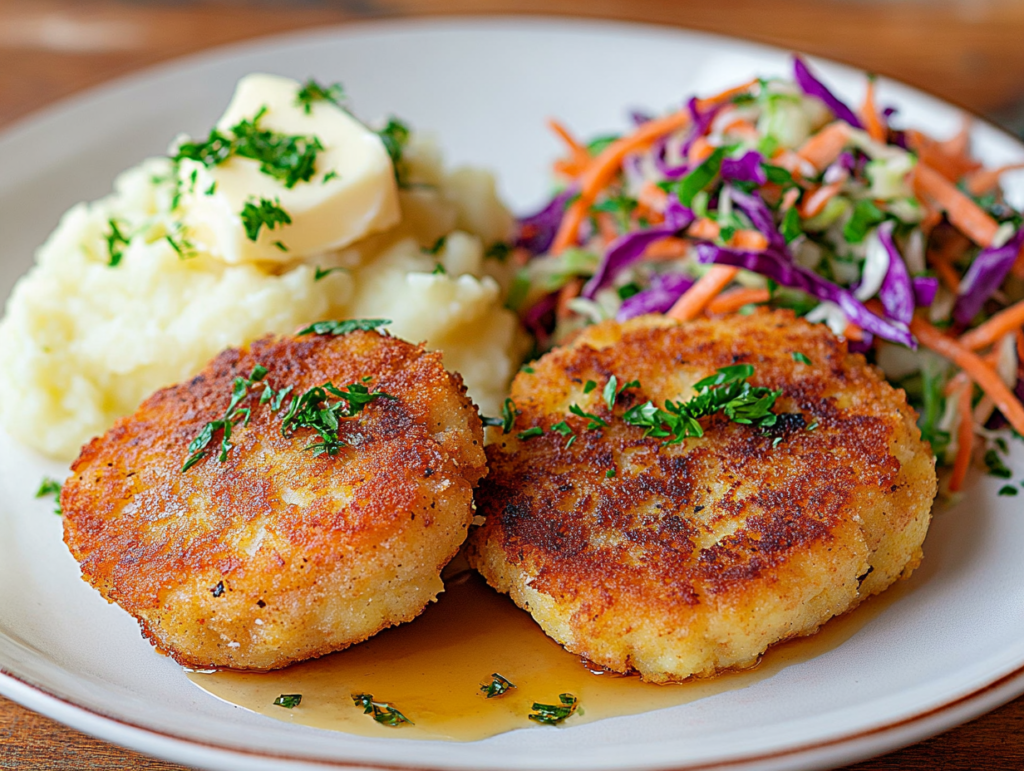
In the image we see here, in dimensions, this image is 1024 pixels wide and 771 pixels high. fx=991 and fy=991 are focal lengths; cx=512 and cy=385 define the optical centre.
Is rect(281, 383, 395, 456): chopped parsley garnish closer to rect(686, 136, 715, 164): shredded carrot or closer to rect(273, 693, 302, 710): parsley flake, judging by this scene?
rect(273, 693, 302, 710): parsley flake

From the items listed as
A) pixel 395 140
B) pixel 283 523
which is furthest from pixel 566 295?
pixel 283 523

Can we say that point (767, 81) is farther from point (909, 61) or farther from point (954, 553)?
point (909, 61)

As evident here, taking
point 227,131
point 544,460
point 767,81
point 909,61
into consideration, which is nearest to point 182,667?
point 544,460

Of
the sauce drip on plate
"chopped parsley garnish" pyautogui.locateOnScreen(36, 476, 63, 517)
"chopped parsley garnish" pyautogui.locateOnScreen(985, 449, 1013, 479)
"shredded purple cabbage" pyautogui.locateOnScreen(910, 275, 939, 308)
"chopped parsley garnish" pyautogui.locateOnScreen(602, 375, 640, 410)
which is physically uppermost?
"chopped parsley garnish" pyautogui.locateOnScreen(602, 375, 640, 410)

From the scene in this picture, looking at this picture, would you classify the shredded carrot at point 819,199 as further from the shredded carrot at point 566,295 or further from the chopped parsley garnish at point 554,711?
the chopped parsley garnish at point 554,711

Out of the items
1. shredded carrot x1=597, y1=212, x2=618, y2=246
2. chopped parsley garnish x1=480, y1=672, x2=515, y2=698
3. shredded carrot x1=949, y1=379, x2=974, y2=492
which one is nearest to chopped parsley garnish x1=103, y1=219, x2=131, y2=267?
shredded carrot x1=597, y1=212, x2=618, y2=246

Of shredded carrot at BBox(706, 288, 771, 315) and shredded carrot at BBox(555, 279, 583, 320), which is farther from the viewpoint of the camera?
shredded carrot at BBox(555, 279, 583, 320)
